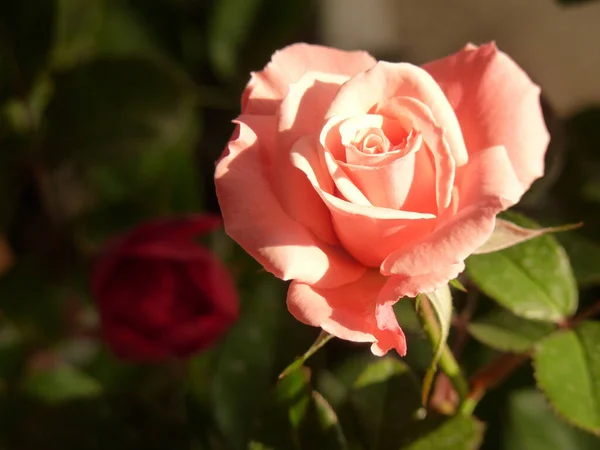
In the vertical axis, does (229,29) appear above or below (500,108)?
below

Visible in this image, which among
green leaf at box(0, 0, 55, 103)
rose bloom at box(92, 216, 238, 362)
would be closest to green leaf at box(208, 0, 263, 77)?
green leaf at box(0, 0, 55, 103)

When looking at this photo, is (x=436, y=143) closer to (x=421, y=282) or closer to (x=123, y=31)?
(x=421, y=282)

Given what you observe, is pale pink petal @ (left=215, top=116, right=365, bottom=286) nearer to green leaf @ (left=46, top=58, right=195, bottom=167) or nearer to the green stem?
the green stem

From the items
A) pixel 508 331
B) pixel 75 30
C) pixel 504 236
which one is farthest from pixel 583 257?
pixel 75 30

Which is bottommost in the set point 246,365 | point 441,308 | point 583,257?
point 246,365

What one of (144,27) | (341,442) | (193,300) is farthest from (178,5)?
(341,442)

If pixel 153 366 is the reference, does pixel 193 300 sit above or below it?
above

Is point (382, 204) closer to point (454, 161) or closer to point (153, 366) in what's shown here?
point (454, 161)
